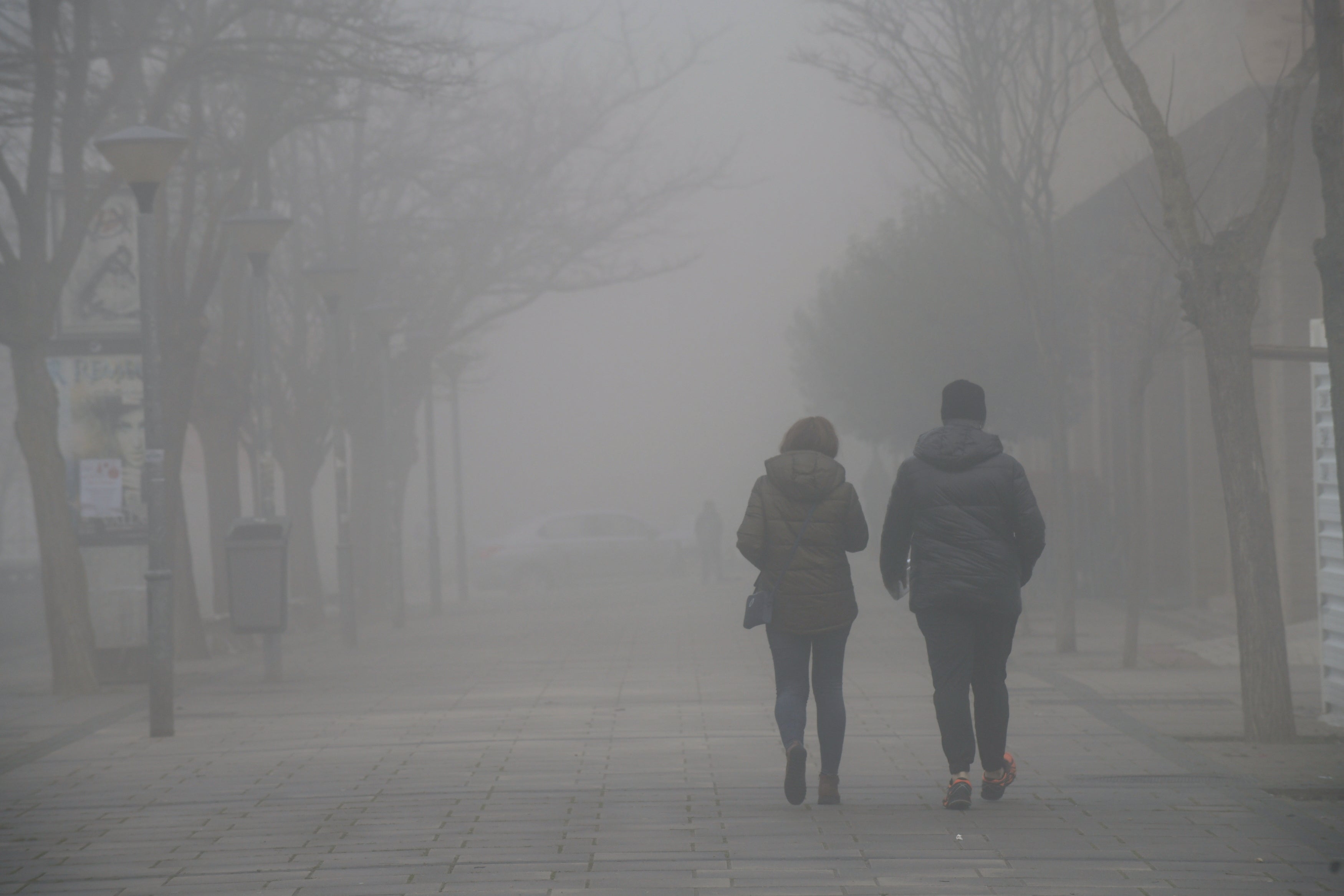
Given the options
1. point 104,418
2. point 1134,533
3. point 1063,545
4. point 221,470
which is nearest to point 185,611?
point 104,418

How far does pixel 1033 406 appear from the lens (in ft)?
74.4

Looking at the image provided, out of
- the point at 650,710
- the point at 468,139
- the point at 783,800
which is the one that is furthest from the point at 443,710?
the point at 468,139

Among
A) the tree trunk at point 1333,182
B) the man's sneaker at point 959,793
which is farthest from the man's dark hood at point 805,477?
the tree trunk at point 1333,182

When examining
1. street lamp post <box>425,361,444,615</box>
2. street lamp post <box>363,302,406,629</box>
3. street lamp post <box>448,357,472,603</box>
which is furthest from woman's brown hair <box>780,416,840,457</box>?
street lamp post <box>448,357,472,603</box>

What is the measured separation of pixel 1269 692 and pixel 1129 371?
1361 centimetres

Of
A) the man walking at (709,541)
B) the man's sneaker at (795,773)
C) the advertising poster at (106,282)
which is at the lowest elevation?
the man walking at (709,541)

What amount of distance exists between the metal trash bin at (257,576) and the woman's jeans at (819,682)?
294 inches

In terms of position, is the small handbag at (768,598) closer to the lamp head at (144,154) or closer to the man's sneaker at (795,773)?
the man's sneaker at (795,773)

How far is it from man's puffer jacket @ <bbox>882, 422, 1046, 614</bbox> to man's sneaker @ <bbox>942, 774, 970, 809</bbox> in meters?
0.69

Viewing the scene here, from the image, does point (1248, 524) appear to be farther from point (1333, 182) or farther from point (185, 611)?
point (185, 611)

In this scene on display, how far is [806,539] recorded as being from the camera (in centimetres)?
706

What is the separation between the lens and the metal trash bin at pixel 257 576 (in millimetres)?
13656

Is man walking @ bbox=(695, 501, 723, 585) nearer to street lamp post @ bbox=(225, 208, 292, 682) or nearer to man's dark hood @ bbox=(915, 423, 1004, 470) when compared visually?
street lamp post @ bbox=(225, 208, 292, 682)

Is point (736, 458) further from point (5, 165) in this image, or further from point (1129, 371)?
point (5, 165)
